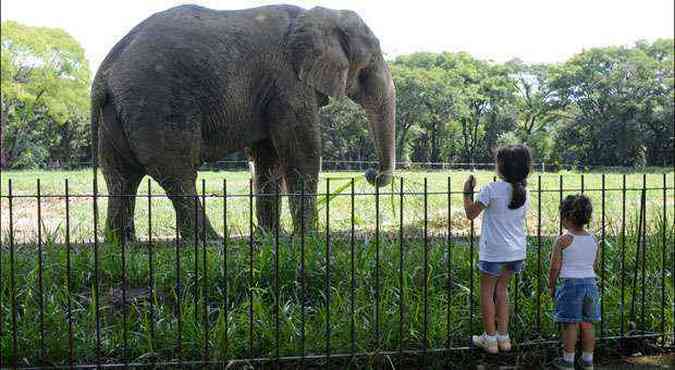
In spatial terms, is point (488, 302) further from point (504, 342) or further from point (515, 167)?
point (515, 167)

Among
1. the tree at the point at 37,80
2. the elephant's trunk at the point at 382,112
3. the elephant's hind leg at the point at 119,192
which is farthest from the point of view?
the tree at the point at 37,80

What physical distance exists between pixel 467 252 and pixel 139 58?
403 cm

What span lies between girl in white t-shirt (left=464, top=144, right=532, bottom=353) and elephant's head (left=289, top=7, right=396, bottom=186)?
10.2 feet

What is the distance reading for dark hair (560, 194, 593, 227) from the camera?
15.7 feet

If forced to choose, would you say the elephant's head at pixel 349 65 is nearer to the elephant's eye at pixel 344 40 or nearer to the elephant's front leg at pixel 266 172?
the elephant's eye at pixel 344 40

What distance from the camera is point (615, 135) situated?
154 ft

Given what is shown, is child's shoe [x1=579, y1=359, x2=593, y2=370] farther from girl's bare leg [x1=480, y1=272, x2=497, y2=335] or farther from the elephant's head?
the elephant's head

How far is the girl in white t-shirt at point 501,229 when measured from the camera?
192 inches

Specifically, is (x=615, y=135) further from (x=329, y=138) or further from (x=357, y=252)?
(x=357, y=252)

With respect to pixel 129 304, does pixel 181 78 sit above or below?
above

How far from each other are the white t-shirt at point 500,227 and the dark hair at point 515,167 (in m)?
0.05

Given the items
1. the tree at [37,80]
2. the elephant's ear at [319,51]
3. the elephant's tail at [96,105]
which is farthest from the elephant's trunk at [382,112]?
the tree at [37,80]

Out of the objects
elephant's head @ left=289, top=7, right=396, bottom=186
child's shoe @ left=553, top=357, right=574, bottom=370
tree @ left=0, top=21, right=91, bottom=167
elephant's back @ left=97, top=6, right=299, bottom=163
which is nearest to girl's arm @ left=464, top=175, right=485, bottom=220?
child's shoe @ left=553, top=357, right=574, bottom=370

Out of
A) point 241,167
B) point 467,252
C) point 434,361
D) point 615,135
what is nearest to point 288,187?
point 467,252
